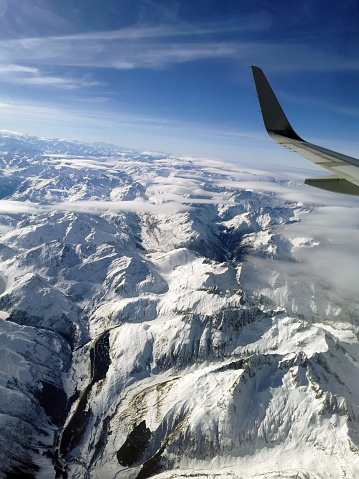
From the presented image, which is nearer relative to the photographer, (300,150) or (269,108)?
(269,108)

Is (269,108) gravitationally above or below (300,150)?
above

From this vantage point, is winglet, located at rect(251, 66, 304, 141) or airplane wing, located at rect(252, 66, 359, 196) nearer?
airplane wing, located at rect(252, 66, 359, 196)

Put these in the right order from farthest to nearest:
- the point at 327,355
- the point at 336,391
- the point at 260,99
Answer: the point at 327,355 < the point at 336,391 < the point at 260,99

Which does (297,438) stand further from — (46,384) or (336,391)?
(46,384)

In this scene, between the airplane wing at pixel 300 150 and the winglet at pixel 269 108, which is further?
the winglet at pixel 269 108

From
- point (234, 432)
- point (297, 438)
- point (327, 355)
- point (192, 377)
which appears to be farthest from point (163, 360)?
point (327, 355)
